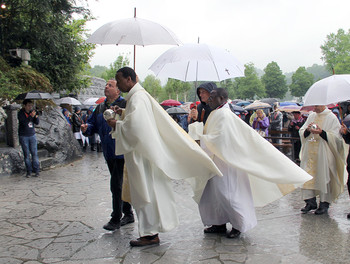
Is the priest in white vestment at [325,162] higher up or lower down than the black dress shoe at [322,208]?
higher up

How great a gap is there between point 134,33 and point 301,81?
6446 cm

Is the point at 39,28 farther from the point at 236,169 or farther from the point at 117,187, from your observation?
the point at 236,169

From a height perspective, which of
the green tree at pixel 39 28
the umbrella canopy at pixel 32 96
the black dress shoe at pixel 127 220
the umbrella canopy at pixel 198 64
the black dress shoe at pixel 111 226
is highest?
the green tree at pixel 39 28

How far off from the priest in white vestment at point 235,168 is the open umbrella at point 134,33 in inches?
66.5

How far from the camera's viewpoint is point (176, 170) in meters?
4.06

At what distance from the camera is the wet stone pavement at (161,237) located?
3.91 metres

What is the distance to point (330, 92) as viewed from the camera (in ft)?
17.1

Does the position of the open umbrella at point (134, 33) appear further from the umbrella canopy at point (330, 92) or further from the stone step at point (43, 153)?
the stone step at point (43, 153)

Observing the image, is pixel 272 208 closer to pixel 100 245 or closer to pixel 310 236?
pixel 310 236

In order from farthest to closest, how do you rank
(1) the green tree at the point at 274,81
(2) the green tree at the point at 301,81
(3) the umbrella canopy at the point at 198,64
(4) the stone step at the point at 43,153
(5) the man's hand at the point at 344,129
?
1. (1) the green tree at the point at 274,81
2. (2) the green tree at the point at 301,81
3. (4) the stone step at the point at 43,153
4. (3) the umbrella canopy at the point at 198,64
5. (5) the man's hand at the point at 344,129

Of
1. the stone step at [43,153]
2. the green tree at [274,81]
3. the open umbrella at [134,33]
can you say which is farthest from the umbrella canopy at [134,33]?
→ the green tree at [274,81]

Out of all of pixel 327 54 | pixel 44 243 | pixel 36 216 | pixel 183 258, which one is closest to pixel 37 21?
pixel 36 216

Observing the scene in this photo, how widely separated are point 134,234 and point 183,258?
1.01m

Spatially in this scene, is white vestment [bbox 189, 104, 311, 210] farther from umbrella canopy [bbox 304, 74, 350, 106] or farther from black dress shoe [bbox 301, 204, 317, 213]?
black dress shoe [bbox 301, 204, 317, 213]
